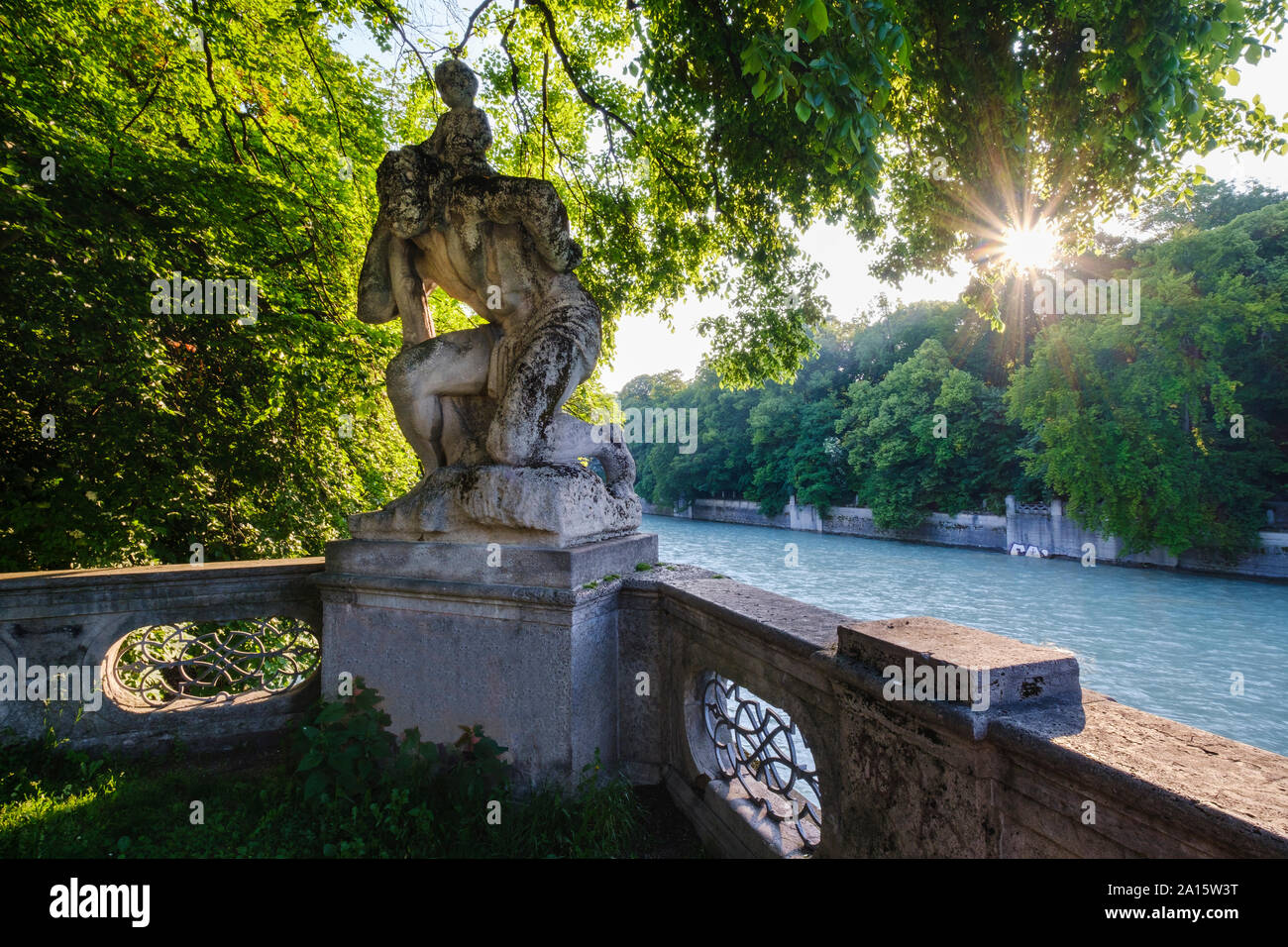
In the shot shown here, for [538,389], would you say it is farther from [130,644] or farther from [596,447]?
[130,644]

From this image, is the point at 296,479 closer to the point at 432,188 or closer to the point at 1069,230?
the point at 432,188

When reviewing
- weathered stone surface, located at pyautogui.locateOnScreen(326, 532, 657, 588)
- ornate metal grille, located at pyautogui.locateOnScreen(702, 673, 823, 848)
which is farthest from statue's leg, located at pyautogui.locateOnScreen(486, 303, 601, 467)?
ornate metal grille, located at pyautogui.locateOnScreen(702, 673, 823, 848)

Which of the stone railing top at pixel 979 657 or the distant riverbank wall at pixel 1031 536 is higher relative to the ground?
the stone railing top at pixel 979 657

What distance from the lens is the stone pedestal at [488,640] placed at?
264cm

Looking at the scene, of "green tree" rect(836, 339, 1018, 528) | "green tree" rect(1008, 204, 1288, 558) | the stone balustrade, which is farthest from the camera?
"green tree" rect(836, 339, 1018, 528)

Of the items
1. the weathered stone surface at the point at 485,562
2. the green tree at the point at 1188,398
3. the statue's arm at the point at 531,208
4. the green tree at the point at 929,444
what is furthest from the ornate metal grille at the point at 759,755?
the green tree at the point at 929,444

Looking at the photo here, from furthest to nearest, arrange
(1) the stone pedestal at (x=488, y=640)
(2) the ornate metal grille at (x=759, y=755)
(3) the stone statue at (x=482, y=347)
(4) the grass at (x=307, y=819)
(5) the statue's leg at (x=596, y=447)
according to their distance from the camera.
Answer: (5) the statue's leg at (x=596, y=447), (3) the stone statue at (x=482, y=347), (1) the stone pedestal at (x=488, y=640), (4) the grass at (x=307, y=819), (2) the ornate metal grille at (x=759, y=755)

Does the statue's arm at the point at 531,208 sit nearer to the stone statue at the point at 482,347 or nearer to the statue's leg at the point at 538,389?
the stone statue at the point at 482,347

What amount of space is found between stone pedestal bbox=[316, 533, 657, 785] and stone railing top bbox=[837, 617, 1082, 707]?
130 centimetres

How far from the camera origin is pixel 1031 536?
2695 cm

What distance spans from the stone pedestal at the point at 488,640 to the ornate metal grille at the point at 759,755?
0.54 meters

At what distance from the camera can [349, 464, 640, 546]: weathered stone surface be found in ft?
9.03

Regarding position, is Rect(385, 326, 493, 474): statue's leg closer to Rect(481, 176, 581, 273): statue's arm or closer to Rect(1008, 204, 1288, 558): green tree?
Rect(481, 176, 581, 273): statue's arm

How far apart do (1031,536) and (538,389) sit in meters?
30.1
